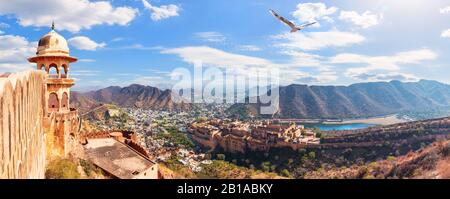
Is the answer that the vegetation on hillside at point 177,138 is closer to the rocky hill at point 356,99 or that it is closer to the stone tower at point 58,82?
the rocky hill at point 356,99

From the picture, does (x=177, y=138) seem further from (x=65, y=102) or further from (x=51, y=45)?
(x=51, y=45)

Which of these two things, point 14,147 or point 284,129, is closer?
point 14,147

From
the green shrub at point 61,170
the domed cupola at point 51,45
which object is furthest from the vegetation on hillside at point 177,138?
the green shrub at point 61,170

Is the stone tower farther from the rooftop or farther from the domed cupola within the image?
the rooftop

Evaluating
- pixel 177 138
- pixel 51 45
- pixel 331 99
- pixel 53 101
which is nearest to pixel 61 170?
pixel 53 101

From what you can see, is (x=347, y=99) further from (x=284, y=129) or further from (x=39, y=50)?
(x=39, y=50)

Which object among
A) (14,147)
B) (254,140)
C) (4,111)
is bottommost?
(254,140)
